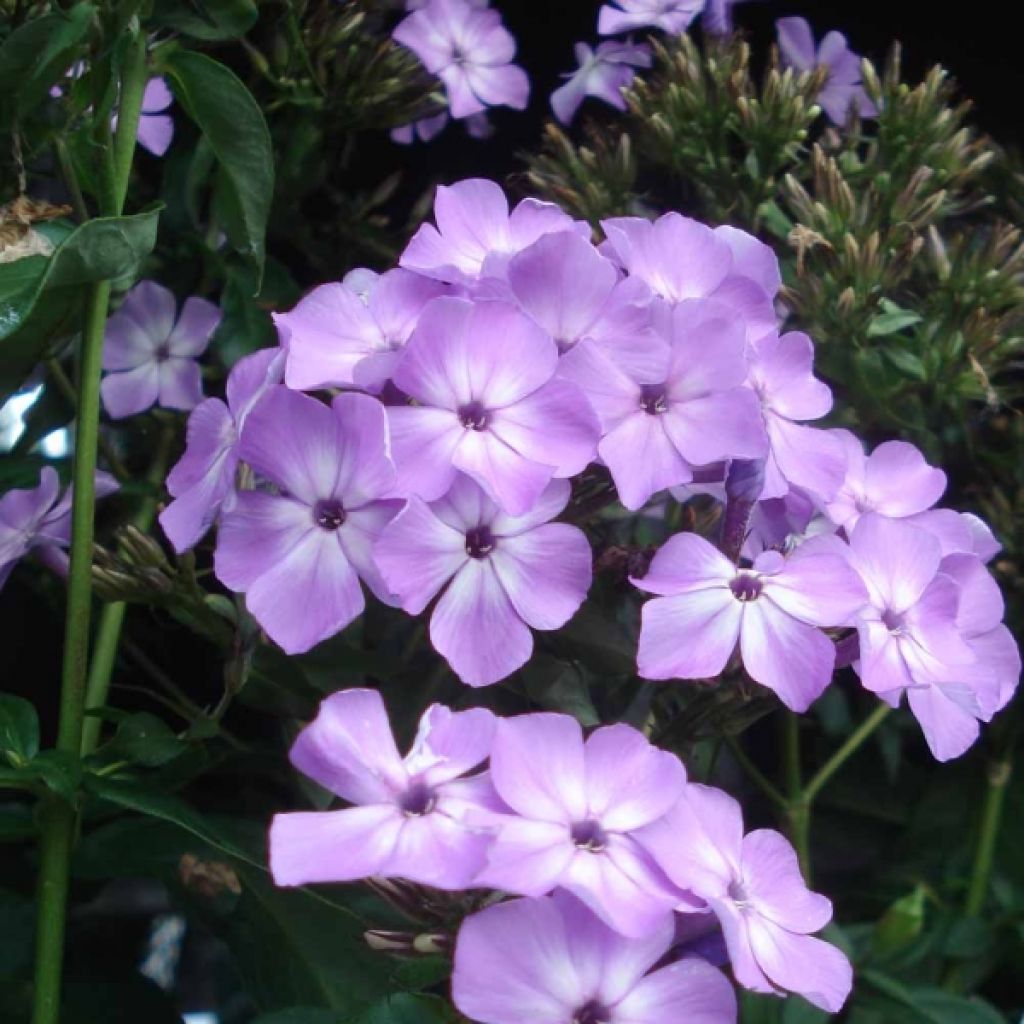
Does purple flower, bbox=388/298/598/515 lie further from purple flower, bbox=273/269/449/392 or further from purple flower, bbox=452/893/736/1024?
purple flower, bbox=452/893/736/1024

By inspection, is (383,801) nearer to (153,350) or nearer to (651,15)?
(153,350)

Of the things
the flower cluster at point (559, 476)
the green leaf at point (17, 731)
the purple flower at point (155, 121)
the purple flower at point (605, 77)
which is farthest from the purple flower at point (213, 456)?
the purple flower at point (605, 77)

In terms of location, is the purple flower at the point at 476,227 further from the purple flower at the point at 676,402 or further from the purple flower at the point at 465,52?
the purple flower at the point at 465,52

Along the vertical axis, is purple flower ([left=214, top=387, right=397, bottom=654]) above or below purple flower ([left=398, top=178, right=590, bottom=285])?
below

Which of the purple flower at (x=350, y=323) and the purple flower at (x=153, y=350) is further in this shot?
the purple flower at (x=153, y=350)

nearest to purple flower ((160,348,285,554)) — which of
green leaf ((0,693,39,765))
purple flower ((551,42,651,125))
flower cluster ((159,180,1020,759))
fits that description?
flower cluster ((159,180,1020,759))

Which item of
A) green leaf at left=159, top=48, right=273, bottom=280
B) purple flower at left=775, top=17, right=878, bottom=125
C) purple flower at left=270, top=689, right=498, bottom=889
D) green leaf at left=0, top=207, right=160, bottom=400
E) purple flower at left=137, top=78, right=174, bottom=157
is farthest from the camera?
purple flower at left=775, top=17, right=878, bottom=125

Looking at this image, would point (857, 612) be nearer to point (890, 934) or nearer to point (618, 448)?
point (618, 448)
